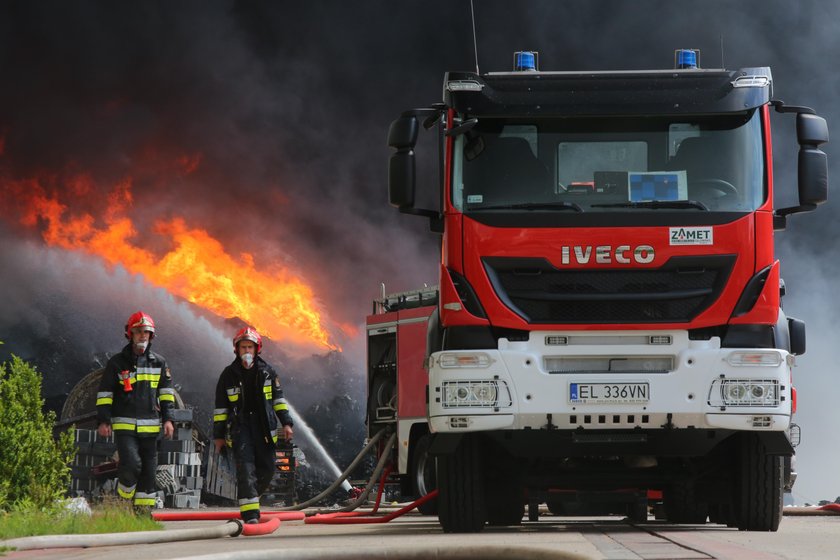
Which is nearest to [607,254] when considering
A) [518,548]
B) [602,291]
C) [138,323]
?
[602,291]

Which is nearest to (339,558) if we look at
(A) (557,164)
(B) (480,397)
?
(B) (480,397)

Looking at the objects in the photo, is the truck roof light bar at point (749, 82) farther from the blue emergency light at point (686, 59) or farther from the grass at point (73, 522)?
the grass at point (73, 522)

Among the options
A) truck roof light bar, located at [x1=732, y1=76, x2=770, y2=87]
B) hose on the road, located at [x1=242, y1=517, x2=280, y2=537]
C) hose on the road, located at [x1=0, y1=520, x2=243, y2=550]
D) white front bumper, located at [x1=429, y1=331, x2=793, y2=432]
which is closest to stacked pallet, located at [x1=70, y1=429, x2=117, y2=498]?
hose on the road, located at [x1=242, y1=517, x2=280, y2=537]

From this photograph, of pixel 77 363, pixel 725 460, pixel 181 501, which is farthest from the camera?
pixel 77 363

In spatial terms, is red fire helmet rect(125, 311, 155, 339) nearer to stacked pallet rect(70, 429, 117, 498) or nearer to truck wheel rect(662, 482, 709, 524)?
truck wheel rect(662, 482, 709, 524)

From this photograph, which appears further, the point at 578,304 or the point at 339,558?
the point at 578,304

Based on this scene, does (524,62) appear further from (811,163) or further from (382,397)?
(382,397)

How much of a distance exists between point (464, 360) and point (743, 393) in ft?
6.86

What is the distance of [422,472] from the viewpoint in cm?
1873

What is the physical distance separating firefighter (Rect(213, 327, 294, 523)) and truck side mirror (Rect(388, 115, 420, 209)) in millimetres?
2621

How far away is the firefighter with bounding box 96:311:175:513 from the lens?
12.3m

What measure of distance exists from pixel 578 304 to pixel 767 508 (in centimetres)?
227

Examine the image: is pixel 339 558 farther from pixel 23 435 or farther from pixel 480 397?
pixel 23 435

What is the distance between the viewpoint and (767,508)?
11.0 metres
